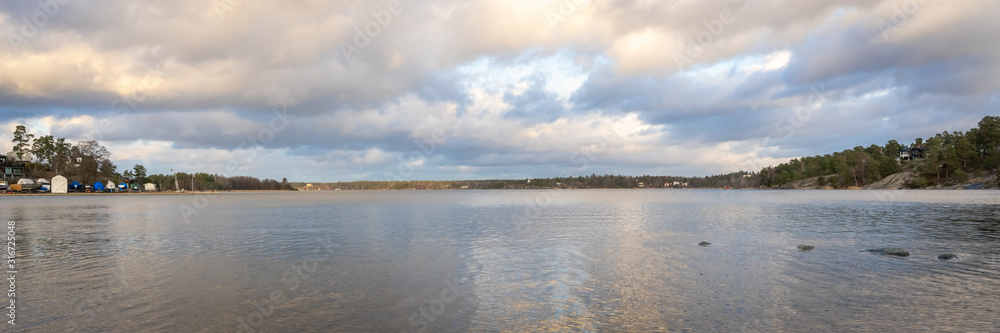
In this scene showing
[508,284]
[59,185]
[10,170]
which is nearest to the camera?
[508,284]

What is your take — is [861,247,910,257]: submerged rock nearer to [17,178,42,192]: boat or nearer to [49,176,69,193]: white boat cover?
[49,176,69,193]: white boat cover

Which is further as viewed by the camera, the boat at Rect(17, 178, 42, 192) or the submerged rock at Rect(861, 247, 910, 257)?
the boat at Rect(17, 178, 42, 192)

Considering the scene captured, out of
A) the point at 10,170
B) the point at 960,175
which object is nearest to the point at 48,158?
the point at 10,170

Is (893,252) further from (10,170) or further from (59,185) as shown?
(10,170)

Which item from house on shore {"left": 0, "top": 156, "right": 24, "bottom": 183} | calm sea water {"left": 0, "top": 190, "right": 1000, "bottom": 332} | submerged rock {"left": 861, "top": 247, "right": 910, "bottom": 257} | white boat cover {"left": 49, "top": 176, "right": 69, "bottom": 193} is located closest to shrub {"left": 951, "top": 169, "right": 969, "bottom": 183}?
calm sea water {"left": 0, "top": 190, "right": 1000, "bottom": 332}

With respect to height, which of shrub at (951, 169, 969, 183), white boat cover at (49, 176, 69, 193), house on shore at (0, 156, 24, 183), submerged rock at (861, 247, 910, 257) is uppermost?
house on shore at (0, 156, 24, 183)

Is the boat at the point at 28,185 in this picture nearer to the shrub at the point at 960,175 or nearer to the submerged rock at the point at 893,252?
the submerged rock at the point at 893,252

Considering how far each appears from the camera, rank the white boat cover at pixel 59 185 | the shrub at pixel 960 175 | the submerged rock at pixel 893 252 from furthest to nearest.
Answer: the white boat cover at pixel 59 185, the shrub at pixel 960 175, the submerged rock at pixel 893 252

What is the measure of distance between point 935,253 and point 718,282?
56.7ft

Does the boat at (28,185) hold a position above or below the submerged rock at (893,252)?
above

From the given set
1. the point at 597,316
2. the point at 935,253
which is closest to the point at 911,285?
the point at 935,253

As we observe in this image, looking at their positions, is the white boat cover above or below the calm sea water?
above

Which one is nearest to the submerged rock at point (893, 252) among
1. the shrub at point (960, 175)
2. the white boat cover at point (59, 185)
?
the shrub at point (960, 175)

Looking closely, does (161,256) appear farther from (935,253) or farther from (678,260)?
(935,253)
